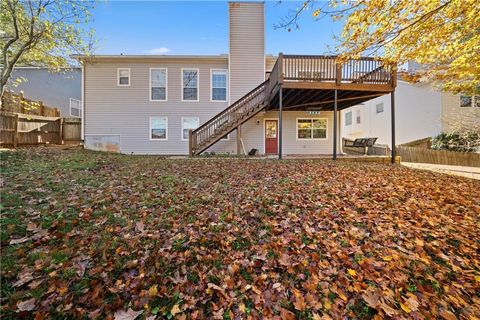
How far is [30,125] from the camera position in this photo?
36.8 ft

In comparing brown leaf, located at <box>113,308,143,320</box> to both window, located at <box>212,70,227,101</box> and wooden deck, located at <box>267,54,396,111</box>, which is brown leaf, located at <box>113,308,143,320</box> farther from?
window, located at <box>212,70,227,101</box>

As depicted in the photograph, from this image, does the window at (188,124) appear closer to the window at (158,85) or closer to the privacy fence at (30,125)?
the window at (158,85)

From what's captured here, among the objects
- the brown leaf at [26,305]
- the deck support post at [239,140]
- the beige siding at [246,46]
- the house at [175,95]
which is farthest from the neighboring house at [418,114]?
the brown leaf at [26,305]

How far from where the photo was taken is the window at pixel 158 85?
45.4 ft

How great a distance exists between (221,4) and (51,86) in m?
14.7

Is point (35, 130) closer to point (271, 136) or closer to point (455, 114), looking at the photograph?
point (271, 136)

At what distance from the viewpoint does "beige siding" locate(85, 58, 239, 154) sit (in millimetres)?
13633

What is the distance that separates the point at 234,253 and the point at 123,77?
14380 mm

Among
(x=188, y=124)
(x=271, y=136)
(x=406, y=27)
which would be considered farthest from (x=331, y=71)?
(x=188, y=124)

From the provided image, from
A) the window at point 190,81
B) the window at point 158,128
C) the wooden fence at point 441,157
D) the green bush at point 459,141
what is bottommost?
the wooden fence at point 441,157

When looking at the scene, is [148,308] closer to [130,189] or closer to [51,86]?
[130,189]

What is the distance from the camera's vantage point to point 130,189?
4.86m

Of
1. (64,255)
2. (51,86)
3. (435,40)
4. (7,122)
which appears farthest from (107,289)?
(51,86)

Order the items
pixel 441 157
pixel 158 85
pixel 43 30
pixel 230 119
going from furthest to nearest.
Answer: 1. pixel 158 85
2. pixel 441 157
3. pixel 230 119
4. pixel 43 30
